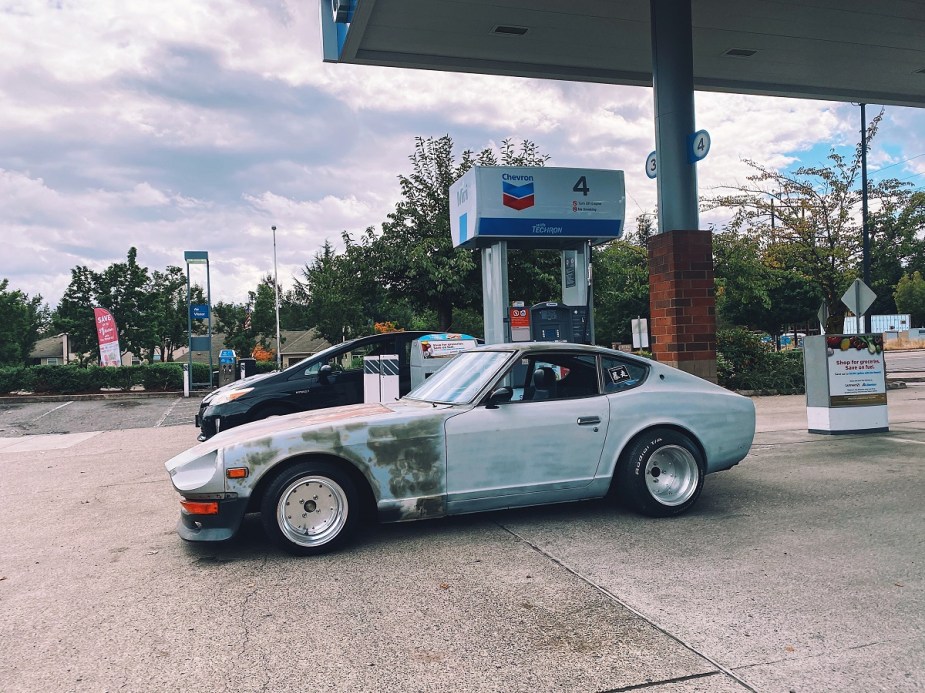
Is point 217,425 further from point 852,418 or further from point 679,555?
point 852,418

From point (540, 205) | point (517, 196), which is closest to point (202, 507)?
point (517, 196)

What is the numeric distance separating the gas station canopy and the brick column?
3748 mm

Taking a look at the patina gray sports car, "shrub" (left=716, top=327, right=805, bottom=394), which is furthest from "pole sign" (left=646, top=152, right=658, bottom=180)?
"shrub" (left=716, top=327, right=805, bottom=394)

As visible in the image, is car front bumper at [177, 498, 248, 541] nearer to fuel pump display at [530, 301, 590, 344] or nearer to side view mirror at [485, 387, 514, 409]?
side view mirror at [485, 387, 514, 409]

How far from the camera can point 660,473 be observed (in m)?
5.47

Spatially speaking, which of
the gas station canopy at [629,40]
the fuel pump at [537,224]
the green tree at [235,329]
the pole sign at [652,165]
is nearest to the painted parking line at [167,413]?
the fuel pump at [537,224]

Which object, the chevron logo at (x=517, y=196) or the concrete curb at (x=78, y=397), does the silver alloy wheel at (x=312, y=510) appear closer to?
the chevron logo at (x=517, y=196)

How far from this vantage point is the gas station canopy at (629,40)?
1017 cm

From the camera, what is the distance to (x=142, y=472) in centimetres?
848

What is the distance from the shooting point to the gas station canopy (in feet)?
33.4

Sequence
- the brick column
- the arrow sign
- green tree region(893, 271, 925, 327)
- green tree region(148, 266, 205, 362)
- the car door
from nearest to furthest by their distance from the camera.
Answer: the car door → the brick column → the arrow sign → green tree region(893, 271, 925, 327) → green tree region(148, 266, 205, 362)

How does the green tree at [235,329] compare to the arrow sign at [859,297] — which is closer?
the arrow sign at [859,297]

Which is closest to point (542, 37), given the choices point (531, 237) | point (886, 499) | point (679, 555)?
point (531, 237)

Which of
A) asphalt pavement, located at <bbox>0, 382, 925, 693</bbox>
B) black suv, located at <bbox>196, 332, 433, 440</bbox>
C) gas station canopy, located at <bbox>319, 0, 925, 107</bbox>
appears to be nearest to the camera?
asphalt pavement, located at <bbox>0, 382, 925, 693</bbox>
